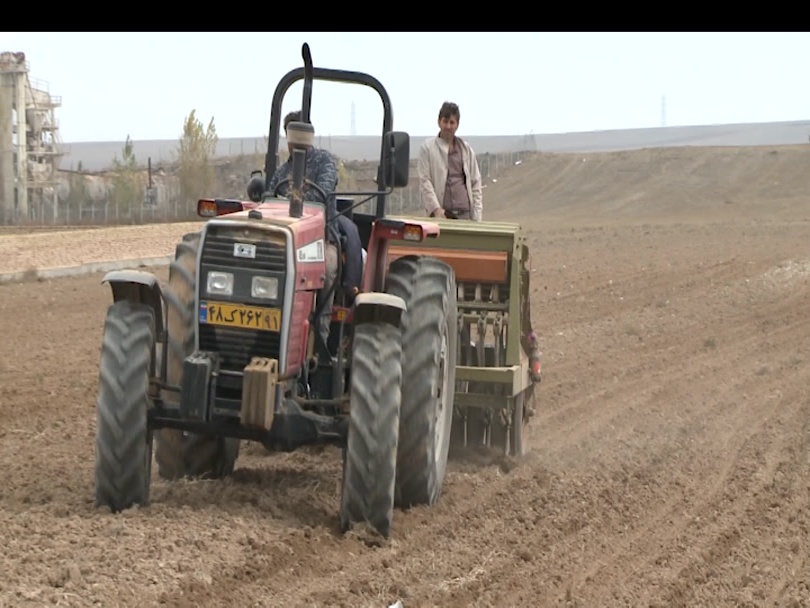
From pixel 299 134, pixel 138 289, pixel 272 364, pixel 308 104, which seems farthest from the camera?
pixel 308 104

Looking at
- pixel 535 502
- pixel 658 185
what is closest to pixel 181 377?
pixel 535 502

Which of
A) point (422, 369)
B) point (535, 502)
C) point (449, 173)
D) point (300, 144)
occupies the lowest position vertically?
point (535, 502)

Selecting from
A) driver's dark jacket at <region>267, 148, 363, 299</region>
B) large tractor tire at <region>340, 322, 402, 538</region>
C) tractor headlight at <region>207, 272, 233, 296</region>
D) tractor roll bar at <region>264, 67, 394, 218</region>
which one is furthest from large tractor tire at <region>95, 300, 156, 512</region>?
tractor roll bar at <region>264, 67, 394, 218</region>

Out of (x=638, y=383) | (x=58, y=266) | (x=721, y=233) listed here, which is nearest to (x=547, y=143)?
(x=721, y=233)

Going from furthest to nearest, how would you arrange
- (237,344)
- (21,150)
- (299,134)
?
(21,150) → (299,134) → (237,344)

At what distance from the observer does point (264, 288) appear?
6.35 meters

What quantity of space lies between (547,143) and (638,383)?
10168cm

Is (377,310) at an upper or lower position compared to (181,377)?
upper

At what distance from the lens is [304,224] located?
258 inches

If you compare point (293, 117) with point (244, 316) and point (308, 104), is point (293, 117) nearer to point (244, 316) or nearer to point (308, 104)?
point (308, 104)

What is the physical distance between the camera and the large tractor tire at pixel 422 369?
6.79m

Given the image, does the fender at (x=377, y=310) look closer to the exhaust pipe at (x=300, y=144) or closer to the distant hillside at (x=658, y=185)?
the exhaust pipe at (x=300, y=144)

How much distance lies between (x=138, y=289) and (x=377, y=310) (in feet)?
3.75

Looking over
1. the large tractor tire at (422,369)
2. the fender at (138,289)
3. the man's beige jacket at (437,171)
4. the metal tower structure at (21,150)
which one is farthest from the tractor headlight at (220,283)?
the metal tower structure at (21,150)
